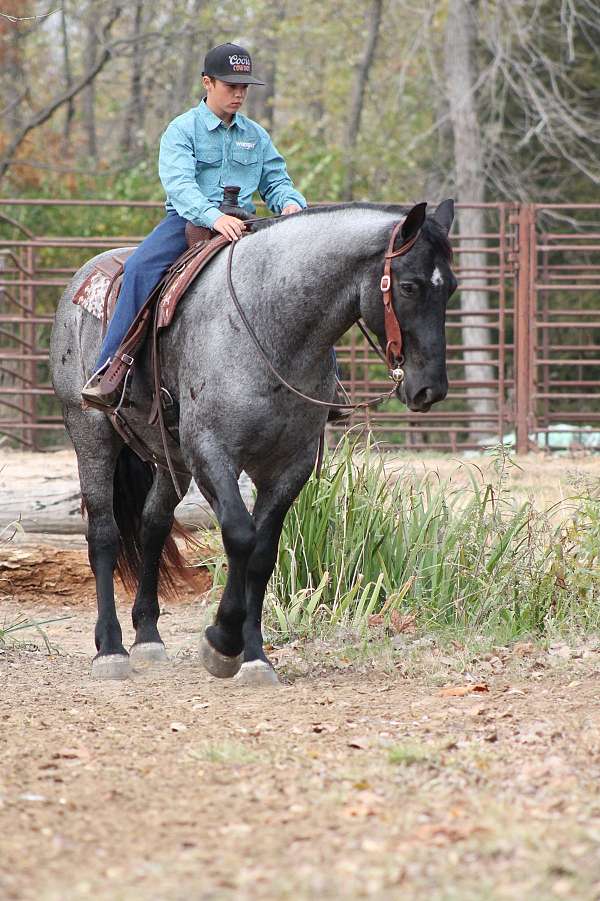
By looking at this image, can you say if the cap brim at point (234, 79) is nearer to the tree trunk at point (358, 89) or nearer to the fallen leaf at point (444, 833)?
the fallen leaf at point (444, 833)

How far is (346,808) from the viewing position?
3.62m

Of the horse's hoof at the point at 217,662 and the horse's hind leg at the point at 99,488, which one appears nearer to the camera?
the horse's hoof at the point at 217,662

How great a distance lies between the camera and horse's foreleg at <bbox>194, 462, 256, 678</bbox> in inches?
213

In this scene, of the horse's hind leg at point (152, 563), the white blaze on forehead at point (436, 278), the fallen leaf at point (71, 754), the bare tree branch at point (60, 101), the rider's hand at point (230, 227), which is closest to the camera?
the fallen leaf at point (71, 754)

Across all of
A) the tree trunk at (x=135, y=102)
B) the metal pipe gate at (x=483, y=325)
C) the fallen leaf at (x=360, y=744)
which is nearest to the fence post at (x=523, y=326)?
the metal pipe gate at (x=483, y=325)

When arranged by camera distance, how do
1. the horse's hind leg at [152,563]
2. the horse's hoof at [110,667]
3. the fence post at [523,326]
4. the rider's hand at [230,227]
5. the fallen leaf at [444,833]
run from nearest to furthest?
1. the fallen leaf at [444,833]
2. the rider's hand at [230,227]
3. the horse's hoof at [110,667]
4. the horse's hind leg at [152,563]
5. the fence post at [523,326]

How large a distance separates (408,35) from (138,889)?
2281 centimetres

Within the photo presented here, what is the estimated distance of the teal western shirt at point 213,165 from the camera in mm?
5781

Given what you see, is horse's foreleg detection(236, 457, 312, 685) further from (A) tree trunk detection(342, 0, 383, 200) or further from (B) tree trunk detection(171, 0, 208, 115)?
(B) tree trunk detection(171, 0, 208, 115)

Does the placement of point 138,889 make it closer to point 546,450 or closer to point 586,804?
point 586,804

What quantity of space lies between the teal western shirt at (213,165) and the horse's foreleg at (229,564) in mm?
1164

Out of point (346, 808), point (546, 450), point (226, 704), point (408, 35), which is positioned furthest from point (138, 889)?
point (408, 35)

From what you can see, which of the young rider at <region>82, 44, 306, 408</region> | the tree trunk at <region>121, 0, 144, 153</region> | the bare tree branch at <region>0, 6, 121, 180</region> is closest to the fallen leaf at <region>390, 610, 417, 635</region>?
the young rider at <region>82, 44, 306, 408</region>

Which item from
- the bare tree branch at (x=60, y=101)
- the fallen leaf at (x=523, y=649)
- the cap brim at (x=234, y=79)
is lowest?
the fallen leaf at (x=523, y=649)
